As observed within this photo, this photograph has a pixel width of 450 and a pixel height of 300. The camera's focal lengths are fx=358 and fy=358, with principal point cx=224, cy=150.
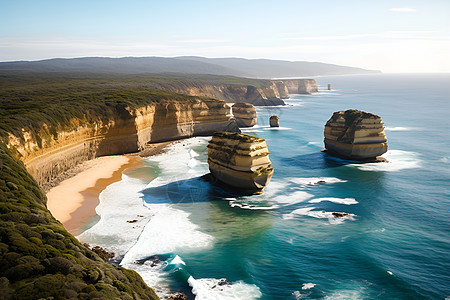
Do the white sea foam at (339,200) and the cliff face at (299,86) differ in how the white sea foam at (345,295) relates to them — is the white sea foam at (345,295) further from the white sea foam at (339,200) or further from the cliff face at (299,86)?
the cliff face at (299,86)

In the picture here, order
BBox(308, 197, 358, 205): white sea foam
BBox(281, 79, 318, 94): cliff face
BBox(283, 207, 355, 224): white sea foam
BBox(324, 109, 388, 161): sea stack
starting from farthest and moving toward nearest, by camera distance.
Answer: BBox(281, 79, 318, 94): cliff face, BBox(324, 109, 388, 161): sea stack, BBox(308, 197, 358, 205): white sea foam, BBox(283, 207, 355, 224): white sea foam

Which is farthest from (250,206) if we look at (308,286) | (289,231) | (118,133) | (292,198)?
(118,133)

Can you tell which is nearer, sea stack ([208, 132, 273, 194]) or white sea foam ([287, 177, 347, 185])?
sea stack ([208, 132, 273, 194])

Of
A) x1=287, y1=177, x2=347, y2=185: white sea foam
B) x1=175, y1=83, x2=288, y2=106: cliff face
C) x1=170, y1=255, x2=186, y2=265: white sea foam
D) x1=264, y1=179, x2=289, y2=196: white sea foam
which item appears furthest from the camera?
x1=175, y1=83, x2=288, y2=106: cliff face

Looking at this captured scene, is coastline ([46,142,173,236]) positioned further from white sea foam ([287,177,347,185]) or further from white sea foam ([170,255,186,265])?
white sea foam ([287,177,347,185])

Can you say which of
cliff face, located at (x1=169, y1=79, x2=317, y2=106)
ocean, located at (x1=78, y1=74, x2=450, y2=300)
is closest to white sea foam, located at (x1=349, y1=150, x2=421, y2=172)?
ocean, located at (x1=78, y1=74, x2=450, y2=300)

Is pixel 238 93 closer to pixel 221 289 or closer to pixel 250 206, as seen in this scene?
pixel 250 206

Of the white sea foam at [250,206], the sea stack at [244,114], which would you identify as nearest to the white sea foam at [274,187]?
the white sea foam at [250,206]
